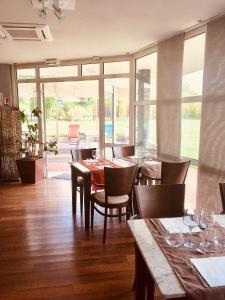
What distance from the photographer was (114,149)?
4566 mm

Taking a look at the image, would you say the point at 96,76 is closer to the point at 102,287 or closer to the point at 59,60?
the point at 59,60

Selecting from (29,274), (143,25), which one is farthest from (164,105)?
(29,274)

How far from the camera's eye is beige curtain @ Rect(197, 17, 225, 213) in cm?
301

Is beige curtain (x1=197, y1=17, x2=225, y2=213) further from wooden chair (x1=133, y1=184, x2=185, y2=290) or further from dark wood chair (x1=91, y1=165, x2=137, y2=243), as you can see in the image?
wooden chair (x1=133, y1=184, x2=185, y2=290)

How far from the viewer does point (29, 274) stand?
95.1 inches

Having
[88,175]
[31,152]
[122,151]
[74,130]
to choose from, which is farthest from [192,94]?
[31,152]

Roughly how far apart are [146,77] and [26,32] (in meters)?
2.31

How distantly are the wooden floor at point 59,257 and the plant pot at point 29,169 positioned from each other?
1.29 m

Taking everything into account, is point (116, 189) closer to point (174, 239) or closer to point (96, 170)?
point (96, 170)

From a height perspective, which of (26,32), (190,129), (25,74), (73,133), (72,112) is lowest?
(73,133)

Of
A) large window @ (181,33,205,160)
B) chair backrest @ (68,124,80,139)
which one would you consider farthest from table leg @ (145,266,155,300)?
chair backrest @ (68,124,80,139)

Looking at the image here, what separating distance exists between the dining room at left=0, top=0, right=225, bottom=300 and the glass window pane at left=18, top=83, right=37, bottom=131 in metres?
0.02

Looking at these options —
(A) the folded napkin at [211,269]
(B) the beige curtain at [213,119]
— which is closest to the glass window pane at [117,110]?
(B) the beige curtain at [213,119]

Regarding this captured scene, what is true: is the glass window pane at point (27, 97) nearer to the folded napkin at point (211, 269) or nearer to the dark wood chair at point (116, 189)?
the dark wood chair at point (116, 189)
